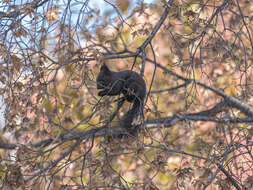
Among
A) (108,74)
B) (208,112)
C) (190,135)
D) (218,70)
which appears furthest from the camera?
(218,70)

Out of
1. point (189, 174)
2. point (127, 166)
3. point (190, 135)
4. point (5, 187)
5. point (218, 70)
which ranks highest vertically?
point (218, 70)

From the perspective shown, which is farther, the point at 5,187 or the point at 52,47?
the point at 52,47

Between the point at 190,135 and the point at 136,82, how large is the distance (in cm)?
249

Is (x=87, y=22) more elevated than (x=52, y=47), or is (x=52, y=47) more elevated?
(x=87, y=22)

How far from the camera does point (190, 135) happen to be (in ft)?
16.1

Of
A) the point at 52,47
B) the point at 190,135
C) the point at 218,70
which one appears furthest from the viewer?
the point at 218,70

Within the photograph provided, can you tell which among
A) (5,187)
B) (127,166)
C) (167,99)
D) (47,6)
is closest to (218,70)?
(167,99)

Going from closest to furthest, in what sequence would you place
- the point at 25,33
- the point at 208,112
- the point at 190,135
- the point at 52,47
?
the point at 25,33
the point at 52,47
the point at 208,112
the point at 190,135

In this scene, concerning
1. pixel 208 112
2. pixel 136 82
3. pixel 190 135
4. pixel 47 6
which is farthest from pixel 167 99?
pixel 47 6

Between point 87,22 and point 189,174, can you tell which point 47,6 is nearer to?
point 87,22

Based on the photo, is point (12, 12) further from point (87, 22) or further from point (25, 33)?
point (87, 22)

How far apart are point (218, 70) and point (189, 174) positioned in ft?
11.3

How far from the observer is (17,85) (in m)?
2.48

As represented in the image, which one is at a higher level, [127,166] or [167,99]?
[167,99]
